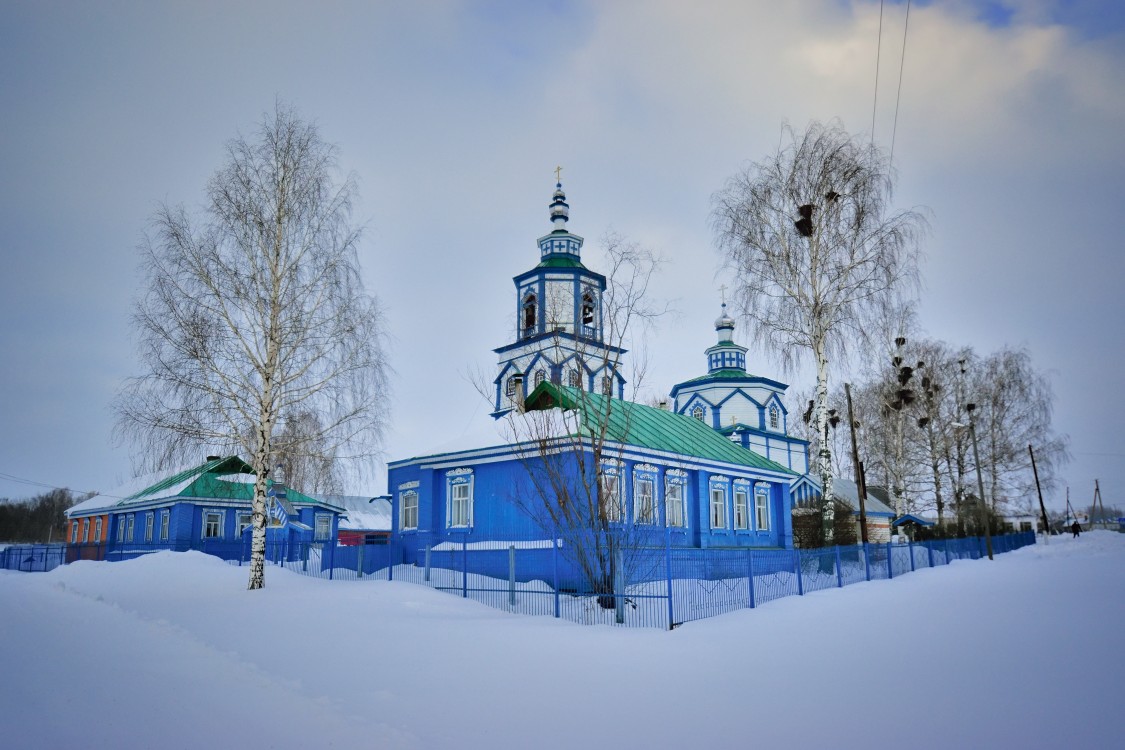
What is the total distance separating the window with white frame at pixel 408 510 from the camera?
23312 millimetres

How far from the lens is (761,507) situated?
27.2 meters

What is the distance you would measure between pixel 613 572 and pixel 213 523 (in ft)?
85.7

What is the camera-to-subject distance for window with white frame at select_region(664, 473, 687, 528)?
22.6 meters

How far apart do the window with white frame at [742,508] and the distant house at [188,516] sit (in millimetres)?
17189

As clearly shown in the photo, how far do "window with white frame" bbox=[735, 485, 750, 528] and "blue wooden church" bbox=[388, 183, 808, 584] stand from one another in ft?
0.12

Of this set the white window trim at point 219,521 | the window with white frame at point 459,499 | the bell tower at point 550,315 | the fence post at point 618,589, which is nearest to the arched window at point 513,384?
the bell tower at point 550,315

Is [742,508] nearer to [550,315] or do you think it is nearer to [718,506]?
[718,506]

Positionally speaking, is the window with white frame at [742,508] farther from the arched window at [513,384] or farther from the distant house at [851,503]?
the arched window at [513,384]

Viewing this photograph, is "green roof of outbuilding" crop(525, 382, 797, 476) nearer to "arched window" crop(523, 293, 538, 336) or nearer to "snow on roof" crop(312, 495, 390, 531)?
"arched window" crop(523, 293, 538, 336)

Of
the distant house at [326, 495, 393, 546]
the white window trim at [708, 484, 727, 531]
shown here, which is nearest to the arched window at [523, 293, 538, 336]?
the white window trim at [708, 484, 727, 531]

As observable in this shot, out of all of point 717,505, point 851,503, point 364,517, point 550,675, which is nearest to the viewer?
point 550,675

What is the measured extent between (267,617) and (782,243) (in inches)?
743

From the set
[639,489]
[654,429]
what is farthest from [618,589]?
[654,429]

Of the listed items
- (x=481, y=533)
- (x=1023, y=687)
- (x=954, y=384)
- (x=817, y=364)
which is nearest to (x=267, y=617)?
(x=481, y=533)
